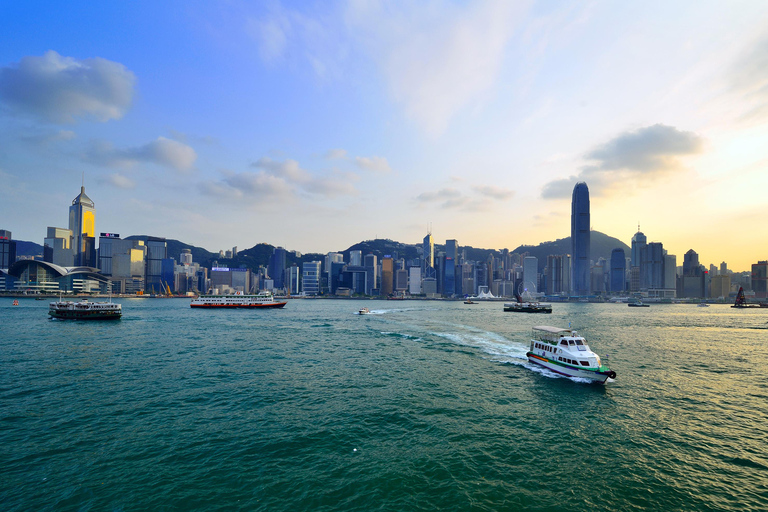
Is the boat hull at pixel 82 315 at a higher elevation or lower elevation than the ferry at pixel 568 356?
lower

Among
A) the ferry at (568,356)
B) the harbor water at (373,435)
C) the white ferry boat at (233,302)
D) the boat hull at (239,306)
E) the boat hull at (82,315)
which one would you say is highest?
the ferry at (568,356)

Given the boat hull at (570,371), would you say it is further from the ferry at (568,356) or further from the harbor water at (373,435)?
the harbor water at (373,435)

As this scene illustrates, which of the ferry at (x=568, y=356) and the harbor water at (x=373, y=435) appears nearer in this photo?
the harbor water at (x=373, y=435)

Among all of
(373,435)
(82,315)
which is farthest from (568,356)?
(82,315)

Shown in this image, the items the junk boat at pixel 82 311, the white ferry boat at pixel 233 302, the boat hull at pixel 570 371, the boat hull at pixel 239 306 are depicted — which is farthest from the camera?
the white ferry boat at pixel 233 302

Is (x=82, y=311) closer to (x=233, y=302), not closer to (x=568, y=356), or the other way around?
(x=233, y=302)

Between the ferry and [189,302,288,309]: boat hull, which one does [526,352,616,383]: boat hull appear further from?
[189,302,288,309]: boat hull

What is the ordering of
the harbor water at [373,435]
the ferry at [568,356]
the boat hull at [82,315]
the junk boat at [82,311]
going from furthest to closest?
1. the boat hull at [82,315]
2. the junk boat at [82,311]
3. the ferry at [568,356]
4. the harbor water at [373,435]

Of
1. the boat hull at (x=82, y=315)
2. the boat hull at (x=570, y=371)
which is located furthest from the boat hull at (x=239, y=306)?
the boat hull at (x=570, y=371)
